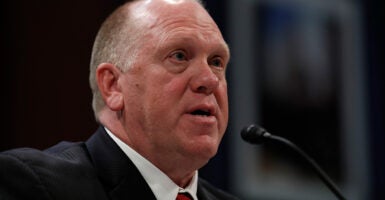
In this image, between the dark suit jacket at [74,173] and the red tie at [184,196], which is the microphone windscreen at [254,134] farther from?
the dark suit jacket at [74,173]

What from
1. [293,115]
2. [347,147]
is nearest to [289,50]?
[293,115]

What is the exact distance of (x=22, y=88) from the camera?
4270 mm

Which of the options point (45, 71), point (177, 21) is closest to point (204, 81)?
point (177, 21)

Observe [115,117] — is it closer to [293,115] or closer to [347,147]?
Answer: [293,115]

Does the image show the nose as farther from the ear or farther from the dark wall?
the dark wall

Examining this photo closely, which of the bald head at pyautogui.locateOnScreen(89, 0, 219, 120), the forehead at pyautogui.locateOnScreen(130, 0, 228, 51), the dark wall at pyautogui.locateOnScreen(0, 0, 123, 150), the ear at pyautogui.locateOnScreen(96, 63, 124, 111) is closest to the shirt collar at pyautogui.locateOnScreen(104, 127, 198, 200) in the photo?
the ear at pyautogui.locateOnScreen(96, 63, 124, 111)

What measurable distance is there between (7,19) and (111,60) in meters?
1.69

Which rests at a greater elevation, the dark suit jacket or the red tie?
the dark suit jacket

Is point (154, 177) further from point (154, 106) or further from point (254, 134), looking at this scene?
point (254, 134)

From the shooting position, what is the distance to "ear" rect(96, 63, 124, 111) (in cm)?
274

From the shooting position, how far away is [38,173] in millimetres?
2336

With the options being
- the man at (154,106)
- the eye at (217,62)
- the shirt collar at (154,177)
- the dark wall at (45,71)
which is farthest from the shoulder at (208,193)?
the dark wall at (45,71)

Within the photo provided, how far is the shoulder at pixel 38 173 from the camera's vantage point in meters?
2.27

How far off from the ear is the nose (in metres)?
0.28
